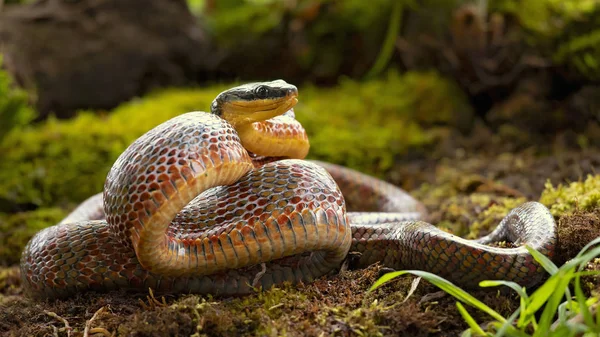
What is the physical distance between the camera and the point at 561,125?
652 cm

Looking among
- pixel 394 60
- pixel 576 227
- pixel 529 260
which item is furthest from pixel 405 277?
pixel 394 60

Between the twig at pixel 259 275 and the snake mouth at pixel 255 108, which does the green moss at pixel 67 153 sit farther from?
the twig at pixel 259 275

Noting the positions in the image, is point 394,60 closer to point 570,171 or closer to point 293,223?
point 570,171

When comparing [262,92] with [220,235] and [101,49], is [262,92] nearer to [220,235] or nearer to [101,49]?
[220,235]

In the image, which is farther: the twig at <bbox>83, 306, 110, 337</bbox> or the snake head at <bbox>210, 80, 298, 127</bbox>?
the snake head at <bbox>210, 80, 298, 127</bbox>

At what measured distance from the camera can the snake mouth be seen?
3098 millimetres

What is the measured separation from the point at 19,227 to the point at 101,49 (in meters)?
4.31

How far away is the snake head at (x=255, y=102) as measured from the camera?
3082 mm

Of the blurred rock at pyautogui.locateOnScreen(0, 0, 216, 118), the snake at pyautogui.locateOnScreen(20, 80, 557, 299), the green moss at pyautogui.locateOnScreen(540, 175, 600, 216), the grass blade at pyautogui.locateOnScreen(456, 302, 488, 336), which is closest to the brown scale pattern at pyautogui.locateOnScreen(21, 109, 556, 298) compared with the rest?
the snake at pyautogui.locateOnScreen(20, 80, 557, 299)

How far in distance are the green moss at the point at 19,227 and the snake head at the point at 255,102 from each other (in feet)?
8.70

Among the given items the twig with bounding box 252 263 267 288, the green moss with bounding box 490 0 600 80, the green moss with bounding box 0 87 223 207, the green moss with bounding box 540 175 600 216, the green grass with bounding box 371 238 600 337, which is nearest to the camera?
the green grass with bounding box 371 238 600 337

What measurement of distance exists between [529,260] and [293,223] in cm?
115

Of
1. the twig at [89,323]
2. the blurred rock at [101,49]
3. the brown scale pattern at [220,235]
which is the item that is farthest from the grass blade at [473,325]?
the blurred rock at [101,49]

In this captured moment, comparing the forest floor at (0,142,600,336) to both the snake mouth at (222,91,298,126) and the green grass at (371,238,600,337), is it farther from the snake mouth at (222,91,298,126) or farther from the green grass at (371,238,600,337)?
the snake mouth at (222,91,298,126)
